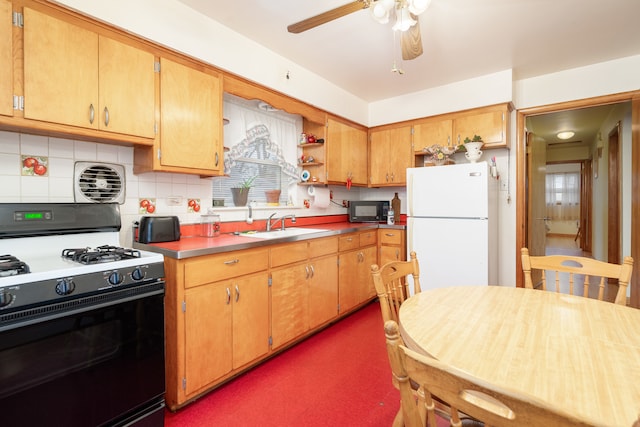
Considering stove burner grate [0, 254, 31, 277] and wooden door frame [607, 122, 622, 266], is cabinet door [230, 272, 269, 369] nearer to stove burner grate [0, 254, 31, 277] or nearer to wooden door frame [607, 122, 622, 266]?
stove burner grate [0, 254, 31, 277]

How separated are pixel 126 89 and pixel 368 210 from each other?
8.89ft

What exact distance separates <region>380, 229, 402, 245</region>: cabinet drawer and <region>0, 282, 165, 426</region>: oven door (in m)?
2.43

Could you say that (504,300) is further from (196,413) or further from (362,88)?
(362,88)

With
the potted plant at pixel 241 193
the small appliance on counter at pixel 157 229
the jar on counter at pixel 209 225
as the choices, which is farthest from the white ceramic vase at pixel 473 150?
the small appliance on counter at pixel 157 229

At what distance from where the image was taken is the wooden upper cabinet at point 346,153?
11.3 ft

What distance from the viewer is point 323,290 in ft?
9.05

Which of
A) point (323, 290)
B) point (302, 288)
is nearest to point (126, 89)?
point (302, 288)

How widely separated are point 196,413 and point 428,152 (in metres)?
3.14

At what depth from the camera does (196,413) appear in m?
1.75

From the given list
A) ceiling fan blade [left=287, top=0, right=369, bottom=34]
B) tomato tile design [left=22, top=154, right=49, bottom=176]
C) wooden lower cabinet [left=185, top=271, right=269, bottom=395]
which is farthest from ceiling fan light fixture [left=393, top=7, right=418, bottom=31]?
tomato tile design [left=22, top=154, right=49, bottom=176]

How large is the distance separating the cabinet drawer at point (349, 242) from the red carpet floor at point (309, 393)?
86 cm

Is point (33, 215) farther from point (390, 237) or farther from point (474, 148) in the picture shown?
point (474, 148)

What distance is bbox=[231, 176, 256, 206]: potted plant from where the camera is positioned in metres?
2.87

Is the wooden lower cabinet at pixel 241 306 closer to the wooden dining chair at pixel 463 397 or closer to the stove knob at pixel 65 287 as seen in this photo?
the stove knob at pixel 65 287
